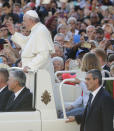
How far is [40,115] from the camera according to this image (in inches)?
292

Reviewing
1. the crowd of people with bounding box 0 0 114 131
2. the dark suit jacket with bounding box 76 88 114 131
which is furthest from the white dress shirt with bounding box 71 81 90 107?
the dark suit jacket with bounding box 76 88 114 131

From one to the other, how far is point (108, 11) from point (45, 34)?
10415mm

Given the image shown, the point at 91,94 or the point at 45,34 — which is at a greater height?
the point at 45,34

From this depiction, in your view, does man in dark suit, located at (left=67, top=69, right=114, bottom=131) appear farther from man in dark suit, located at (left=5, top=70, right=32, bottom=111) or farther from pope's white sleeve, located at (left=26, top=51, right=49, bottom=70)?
pope's white sleeve, located at (left=26, top=51, right=49, bottom=70)

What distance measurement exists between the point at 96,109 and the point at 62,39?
610cm

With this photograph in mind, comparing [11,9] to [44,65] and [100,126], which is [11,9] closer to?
[44,65]

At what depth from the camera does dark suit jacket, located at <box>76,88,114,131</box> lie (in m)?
7.30

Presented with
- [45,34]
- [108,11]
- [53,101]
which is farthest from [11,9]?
[53,101]

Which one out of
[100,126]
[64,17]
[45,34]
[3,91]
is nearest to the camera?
[100,126]

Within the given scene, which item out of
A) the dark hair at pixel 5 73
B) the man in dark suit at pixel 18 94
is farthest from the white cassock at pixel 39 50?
the man in dark suit at pixel 18 94

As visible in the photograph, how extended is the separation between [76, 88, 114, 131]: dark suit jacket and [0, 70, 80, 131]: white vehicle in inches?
10.3

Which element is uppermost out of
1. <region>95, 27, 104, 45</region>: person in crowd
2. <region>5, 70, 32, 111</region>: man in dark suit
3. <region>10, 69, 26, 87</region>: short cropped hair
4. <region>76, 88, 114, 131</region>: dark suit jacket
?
<region>10, 69, 26, 87</region>: short cropped hair

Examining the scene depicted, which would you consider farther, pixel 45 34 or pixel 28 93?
pixel 45 34

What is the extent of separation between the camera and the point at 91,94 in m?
7.59
